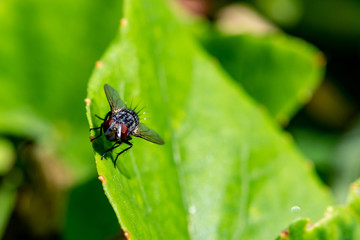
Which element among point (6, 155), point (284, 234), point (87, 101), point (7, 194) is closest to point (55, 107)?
point (6, 155)

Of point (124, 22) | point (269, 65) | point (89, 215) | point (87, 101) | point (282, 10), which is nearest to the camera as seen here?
point (87, 101)

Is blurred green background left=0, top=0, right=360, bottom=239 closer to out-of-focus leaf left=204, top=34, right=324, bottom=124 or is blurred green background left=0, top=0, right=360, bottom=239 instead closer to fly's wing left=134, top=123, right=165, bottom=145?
out-of-focus leaf left=204, top=34, right=324, bottom=124

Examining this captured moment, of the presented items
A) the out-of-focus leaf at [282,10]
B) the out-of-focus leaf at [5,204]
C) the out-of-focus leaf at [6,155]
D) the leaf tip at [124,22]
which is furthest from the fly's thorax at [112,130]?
the out-of-focus leaf at [282,10]

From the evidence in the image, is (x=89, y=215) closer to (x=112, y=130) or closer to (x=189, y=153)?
(x=189, y=153)

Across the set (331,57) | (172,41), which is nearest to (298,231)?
(172,41)

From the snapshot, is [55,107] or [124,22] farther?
[55,107]

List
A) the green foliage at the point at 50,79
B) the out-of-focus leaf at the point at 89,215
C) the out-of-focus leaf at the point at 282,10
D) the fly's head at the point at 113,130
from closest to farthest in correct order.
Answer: the fly's head at the point at 113,130 → the out-of-focus leaf at the point at 89,215 → the green foliage at the point at 50,79 → the out-of-focus leaf at the point at 282,10

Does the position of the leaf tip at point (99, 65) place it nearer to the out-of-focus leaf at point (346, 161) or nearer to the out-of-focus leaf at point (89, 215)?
the out-of-focus leaf at point (89, 215)
